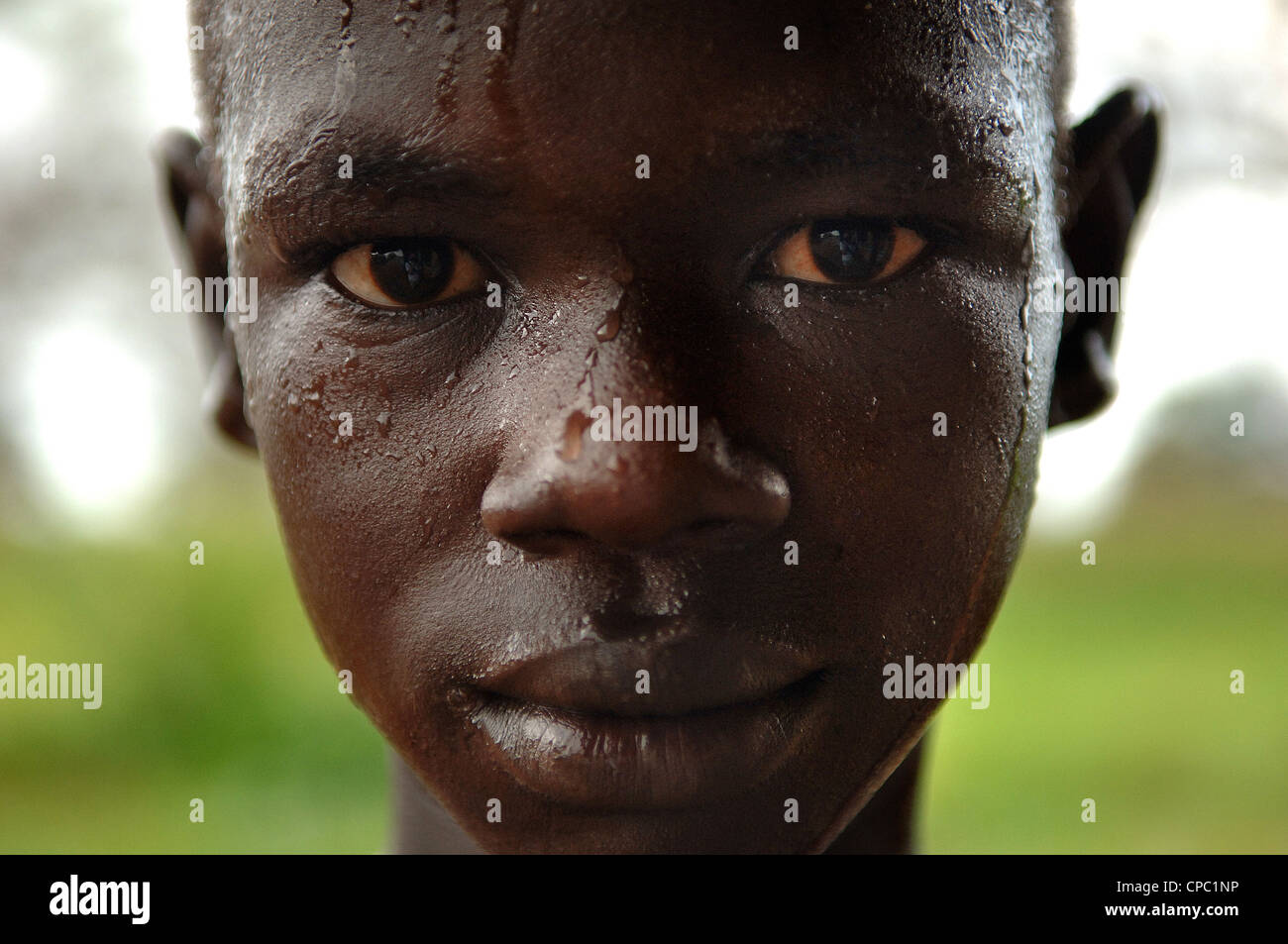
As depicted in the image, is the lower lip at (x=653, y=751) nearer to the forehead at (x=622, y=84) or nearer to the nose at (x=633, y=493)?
the nose at (x=633, y=493)

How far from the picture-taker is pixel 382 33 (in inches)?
38.4

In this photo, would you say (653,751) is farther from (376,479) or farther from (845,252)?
(845,252)

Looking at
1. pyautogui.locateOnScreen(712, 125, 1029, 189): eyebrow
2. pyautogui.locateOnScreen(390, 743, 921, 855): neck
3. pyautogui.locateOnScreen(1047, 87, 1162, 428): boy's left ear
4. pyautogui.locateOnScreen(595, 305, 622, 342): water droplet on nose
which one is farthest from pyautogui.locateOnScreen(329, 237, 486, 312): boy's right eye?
pyautogui.locateOnScreen(1047, 87, 1162, 428): boy's left ear

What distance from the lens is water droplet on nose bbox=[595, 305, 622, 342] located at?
0.93 m

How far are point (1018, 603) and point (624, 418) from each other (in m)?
3.32

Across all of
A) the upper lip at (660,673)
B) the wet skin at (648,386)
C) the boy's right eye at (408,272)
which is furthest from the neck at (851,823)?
the boy's right eye at (408,272)

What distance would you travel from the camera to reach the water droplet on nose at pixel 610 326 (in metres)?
0.93

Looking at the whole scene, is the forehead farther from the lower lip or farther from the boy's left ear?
the lower lip

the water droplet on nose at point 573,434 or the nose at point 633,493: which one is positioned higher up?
the water droplet on nose at point 573,434

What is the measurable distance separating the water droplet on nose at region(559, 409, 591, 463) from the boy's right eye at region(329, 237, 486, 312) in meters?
0.17

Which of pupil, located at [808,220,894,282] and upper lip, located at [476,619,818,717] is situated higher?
pupil, located at [808,220,894,282]

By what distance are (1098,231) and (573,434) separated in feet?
2.47

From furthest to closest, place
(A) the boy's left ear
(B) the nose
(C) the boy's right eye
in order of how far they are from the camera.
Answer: (A) the boy's left ear, (C) the boy's right eye, (B) the nose
